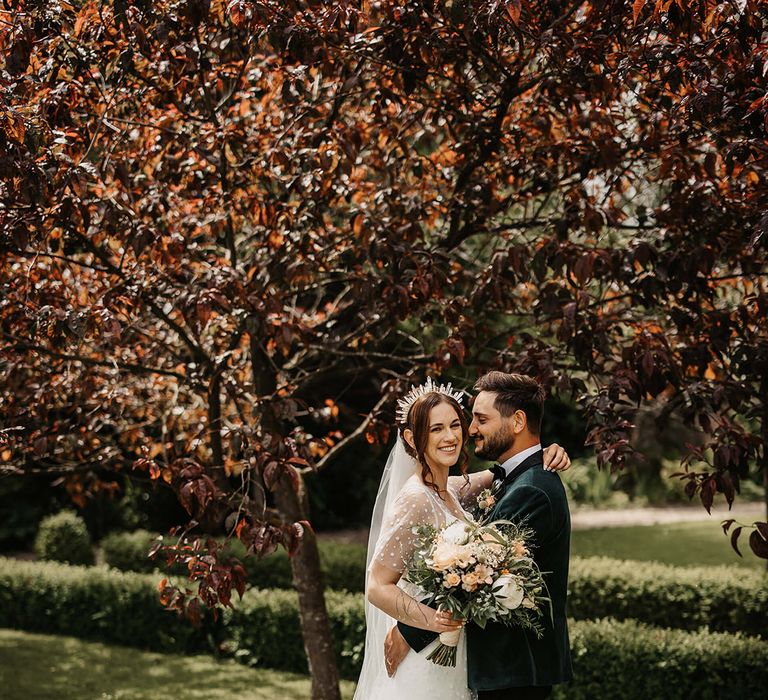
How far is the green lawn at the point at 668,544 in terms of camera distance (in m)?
13.4

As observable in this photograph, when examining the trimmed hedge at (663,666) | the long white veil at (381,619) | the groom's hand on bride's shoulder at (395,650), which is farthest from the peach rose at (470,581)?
the trimmed hedge at (663,666)

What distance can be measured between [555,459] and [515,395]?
367 millimetres

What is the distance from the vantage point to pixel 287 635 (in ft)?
26.9

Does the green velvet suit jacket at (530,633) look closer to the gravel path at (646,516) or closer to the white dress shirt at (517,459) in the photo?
the white dress shirt at (517,459)

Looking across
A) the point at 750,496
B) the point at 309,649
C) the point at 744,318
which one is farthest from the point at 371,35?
the point at 750,496

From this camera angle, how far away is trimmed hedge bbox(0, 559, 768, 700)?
6227 mm

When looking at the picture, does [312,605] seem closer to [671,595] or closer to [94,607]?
[671,595]

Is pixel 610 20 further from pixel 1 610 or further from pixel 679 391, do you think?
pixel 1 610

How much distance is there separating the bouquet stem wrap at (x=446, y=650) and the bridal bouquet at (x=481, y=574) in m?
0.02

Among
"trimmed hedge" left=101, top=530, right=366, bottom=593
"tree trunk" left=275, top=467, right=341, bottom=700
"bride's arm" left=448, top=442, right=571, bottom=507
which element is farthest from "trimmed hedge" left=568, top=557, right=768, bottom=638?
"bride's arm" left=448, top=442, right=571, bottom=507

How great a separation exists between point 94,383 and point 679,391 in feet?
10.6

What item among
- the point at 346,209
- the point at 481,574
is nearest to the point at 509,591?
the point at 481,574

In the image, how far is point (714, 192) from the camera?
4.73 m

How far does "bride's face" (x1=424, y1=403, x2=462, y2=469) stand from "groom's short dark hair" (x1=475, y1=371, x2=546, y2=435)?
0.20m
